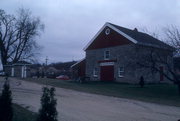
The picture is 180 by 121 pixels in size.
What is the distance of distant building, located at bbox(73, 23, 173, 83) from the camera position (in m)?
32.6

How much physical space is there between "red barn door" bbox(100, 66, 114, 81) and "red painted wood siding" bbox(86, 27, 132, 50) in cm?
339

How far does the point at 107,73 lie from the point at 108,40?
498cm

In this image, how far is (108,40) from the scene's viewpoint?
119 ft

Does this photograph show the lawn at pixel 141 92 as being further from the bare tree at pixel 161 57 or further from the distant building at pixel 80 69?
the distant building at pixel 80 69

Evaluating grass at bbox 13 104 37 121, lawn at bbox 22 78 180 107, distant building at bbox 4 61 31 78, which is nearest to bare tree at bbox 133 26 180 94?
lawn at bbox 22 78 180 107

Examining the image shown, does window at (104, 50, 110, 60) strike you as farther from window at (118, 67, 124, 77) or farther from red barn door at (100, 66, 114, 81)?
window at (118, 67, 124, 77)

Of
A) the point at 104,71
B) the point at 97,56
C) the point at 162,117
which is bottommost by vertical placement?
the point at 162,117

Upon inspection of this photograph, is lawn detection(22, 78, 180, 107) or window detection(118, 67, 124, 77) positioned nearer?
lawn detection(22, 78, 180, 107)

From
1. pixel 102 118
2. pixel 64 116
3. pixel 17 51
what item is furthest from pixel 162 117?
pixel 17 51

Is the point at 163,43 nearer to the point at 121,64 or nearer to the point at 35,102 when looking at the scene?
the point at 121,64

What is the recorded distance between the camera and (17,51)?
49812 mm

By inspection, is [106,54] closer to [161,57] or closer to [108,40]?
[108,40]

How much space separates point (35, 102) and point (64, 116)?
4.27 meters

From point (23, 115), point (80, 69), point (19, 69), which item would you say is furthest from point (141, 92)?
point (19, 69)
